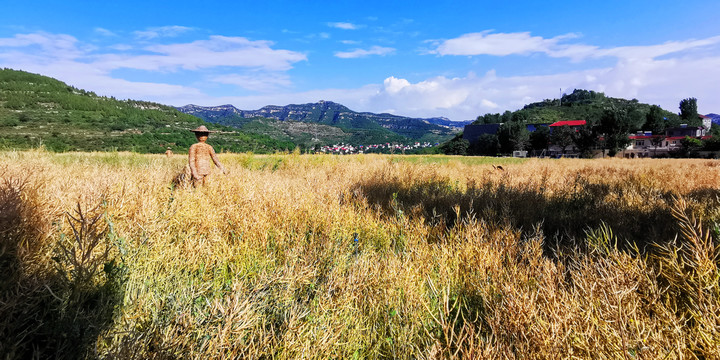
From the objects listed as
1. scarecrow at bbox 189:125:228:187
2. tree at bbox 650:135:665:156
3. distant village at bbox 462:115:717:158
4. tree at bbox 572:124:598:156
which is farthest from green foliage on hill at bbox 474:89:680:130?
scarecrow at bbox 189:125:228:187

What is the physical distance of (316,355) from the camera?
166 cm

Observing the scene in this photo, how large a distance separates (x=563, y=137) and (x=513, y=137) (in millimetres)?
11389

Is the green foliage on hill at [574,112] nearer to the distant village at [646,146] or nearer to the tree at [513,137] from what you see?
the distant village at [646,146]

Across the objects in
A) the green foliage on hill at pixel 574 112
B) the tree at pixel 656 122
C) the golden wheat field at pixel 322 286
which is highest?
the green foliage on hill at pixel 574 112

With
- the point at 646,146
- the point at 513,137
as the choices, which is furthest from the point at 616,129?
the point at 646,146

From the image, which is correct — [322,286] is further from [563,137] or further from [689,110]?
[689,110]

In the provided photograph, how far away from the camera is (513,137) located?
67.4 meters

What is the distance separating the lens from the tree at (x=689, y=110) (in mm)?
77894

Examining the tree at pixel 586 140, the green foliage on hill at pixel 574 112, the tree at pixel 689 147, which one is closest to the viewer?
the tree at pixel 689 147

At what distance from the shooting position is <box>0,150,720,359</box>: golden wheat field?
1602 millimetres

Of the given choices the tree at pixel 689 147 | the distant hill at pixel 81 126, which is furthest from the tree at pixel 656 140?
the distant hill at pixel 81 126

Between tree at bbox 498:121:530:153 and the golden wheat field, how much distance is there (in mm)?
67233

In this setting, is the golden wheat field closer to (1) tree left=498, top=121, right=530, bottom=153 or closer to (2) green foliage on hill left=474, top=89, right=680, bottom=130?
(1) tree left=498, top=121, right=530, bottom=153

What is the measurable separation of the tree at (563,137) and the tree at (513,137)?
20.7 feet
